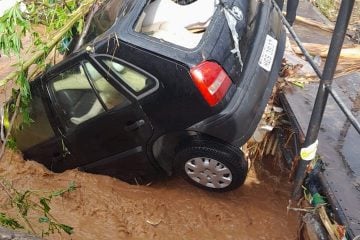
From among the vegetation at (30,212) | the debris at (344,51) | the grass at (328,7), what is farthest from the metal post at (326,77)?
the grass at (328,7)

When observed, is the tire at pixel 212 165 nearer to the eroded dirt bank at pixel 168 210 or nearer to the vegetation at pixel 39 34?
the eroded dirt bank at pixel 168 210

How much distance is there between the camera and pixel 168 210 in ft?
13.0

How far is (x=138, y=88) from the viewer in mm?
3514

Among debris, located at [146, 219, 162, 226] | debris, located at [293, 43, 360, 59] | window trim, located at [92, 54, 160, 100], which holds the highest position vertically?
window trim, located at [92, 54, 160, 100]

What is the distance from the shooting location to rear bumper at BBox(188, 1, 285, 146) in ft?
11.2

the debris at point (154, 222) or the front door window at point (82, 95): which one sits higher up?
the front door window at point (82, 95)

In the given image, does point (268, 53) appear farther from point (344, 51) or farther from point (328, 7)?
point (328, 7)

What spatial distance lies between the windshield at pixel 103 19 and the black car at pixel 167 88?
1 cm

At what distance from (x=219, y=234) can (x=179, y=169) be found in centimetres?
68

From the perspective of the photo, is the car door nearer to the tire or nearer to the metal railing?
the tire

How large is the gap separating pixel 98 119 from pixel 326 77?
202 centimetres

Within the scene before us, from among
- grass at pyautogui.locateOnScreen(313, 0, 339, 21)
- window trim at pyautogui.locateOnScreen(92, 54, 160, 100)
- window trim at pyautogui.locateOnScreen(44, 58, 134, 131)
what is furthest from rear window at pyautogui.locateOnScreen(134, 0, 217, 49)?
grass at pyautogui.locateOnScreen(313, 0, 339, 21)

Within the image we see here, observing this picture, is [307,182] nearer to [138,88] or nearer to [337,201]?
[337,201]

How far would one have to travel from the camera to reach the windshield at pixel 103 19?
147 inches
